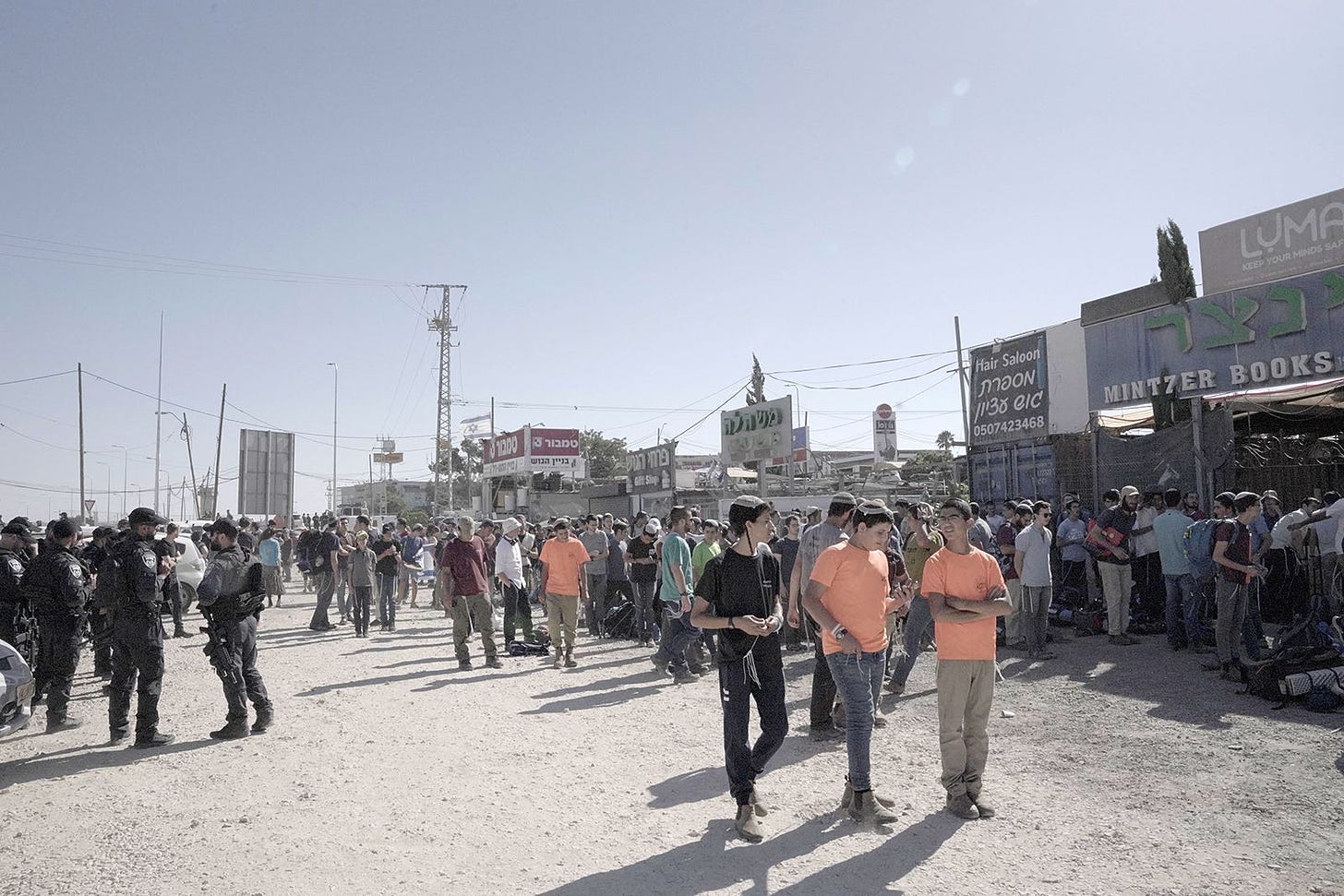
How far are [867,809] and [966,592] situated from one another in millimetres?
1400

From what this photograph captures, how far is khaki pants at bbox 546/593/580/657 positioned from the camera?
11477 mm

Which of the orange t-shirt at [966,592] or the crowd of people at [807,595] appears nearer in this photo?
the crowd of people at [807,595]

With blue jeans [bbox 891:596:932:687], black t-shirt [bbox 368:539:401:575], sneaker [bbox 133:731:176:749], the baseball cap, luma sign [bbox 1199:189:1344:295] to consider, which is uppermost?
luma sign [bbox 1199:189:1344:295]

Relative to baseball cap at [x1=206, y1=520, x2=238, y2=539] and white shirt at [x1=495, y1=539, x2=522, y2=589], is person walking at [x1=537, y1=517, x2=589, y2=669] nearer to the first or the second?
white shirt at [x1=495, y1=539, x2=522, y2=589]

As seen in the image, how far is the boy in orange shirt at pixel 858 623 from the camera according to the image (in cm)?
514

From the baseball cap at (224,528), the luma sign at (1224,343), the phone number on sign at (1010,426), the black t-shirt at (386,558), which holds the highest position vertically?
the luma sign at (1224,343)

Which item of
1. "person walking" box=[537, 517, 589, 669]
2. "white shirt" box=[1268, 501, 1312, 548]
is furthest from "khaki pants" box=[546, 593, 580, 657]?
"white shirt" box=[1268, 501, 1312, 548]

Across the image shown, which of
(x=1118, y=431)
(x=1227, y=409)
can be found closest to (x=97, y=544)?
(x=1227, y=409)

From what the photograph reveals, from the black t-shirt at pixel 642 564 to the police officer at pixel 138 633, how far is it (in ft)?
22.2

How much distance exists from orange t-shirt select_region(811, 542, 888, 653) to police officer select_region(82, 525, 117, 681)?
709 centimetres

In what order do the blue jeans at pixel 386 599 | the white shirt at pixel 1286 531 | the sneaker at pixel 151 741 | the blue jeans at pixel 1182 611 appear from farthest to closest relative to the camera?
the blue jeans at pixel 386 599
the white shirt at pixel 1286 531
the blue jeans at pixel 1182 611
the sneaker at pixel 151 741

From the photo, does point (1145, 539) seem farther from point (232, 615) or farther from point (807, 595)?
point (232, 615)

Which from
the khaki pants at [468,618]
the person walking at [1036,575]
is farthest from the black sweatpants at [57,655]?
the person walking at [1036,575]

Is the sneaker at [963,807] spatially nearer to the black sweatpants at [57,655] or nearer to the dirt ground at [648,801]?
the dirt ground at [648,801]
